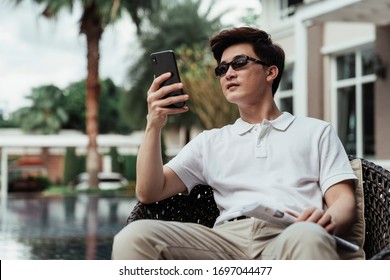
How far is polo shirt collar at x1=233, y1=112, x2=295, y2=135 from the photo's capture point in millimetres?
2006

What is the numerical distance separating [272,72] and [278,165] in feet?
0.93

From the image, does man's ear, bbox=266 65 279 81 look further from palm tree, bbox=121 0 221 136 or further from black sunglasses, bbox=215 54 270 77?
palm tree, bbox=121 0 221 136

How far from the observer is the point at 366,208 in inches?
83.4

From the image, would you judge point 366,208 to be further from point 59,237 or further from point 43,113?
point 43,113

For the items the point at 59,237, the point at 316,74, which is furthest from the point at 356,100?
the point at 59,237

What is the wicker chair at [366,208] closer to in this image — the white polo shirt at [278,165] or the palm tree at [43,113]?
the white polo shirt at [278,165]

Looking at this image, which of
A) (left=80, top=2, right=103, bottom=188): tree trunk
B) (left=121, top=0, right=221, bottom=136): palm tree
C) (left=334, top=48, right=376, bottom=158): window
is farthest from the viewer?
(left=121, top=0, right=221, bottom=136): palm tree

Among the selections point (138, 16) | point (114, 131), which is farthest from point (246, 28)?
point (114, 131)

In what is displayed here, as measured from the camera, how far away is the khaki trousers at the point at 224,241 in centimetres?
164

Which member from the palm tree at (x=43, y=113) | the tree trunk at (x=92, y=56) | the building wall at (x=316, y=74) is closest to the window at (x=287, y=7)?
the building wall at (x=316, y=74)

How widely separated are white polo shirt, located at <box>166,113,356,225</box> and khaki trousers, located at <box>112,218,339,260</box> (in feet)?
0.22

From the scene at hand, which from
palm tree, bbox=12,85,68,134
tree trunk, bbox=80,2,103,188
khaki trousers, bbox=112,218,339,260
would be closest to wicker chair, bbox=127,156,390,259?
khaki trousers, bbox=112,218,339,260
